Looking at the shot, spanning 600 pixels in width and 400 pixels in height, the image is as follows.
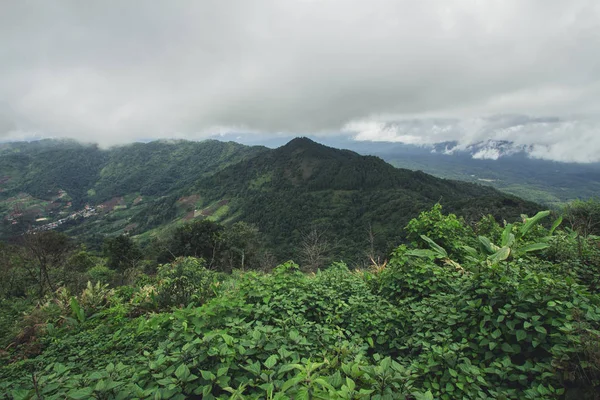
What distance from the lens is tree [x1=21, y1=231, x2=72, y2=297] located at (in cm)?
1009

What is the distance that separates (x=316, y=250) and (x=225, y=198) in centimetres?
12858

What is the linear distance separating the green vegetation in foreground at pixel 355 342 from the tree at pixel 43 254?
18.8ft

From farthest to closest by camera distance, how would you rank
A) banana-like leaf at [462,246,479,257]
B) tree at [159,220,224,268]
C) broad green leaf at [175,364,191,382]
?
tree at [159,220,224,268] < banana-like leaf at [462,246,479,257] < broad green leaf at [175,364,191,382]

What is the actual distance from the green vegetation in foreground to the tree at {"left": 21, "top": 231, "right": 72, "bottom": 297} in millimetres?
5716

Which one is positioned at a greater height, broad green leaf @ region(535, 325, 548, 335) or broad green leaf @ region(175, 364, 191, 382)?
broad green leaf @ region(175, 364, 191, 382)

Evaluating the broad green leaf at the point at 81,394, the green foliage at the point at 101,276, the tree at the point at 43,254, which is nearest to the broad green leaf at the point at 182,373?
the broad green leaf at the point at 81,394

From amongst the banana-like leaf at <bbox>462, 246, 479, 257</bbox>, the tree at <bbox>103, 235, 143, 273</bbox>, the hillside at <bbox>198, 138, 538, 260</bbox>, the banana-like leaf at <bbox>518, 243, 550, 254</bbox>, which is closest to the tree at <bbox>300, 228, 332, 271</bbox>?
the banana-like leaf at <bbox>462, 246, 479, 257</bbox>

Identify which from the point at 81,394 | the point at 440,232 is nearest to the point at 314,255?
the point at 440,232

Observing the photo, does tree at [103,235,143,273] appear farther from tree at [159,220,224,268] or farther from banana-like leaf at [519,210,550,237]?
banana-like leaf at [519,210,550,237]

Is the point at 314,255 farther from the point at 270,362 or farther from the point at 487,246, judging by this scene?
the point at 270,362

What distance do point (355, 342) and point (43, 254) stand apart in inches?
484

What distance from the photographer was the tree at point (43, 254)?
33.1 ft

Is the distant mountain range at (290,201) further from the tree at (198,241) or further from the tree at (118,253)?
the tree at (118,253)

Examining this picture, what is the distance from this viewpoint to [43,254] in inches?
398
